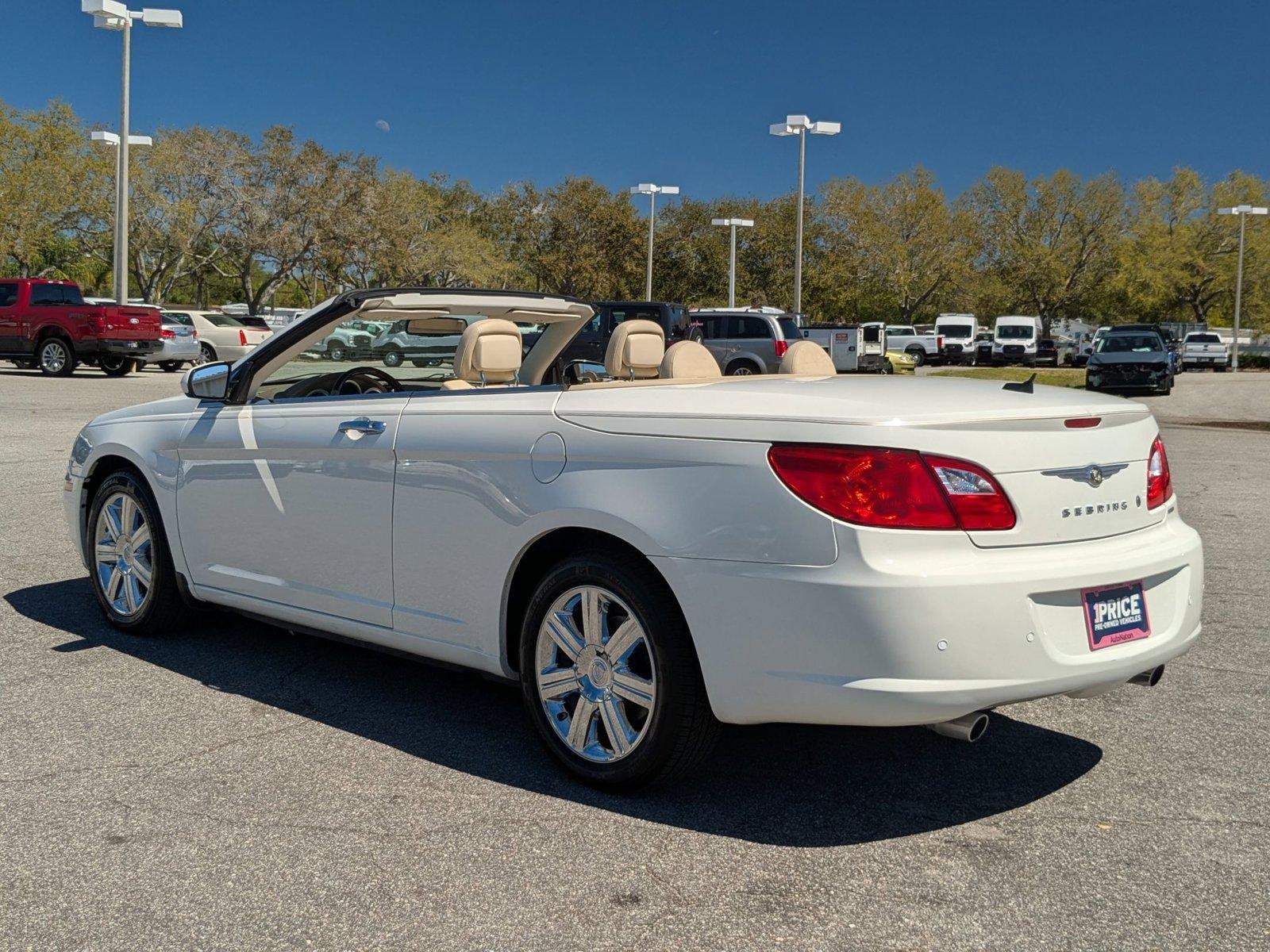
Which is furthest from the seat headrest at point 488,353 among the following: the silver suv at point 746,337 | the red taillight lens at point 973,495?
the silver suv at point 746,337

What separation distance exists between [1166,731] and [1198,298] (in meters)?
74.7

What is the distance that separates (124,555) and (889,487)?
3.74 meters

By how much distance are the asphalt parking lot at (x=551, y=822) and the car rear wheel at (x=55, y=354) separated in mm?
23009

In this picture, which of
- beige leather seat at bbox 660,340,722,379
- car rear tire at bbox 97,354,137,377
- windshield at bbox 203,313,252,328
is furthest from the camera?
windshield at bbox 203,313,252,328

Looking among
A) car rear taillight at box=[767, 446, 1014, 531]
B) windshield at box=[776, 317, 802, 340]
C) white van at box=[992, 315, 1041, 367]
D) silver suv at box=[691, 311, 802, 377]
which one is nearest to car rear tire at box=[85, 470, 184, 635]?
car rear taillight at box=[767, 446, 1014, 531]

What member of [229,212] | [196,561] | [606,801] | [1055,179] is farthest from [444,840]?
[1055,179]

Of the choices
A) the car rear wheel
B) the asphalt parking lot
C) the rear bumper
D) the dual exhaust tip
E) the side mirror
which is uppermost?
the car rear wheel

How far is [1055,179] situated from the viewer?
73.0m

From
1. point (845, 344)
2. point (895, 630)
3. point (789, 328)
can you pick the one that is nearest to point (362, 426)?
point (895, 630)

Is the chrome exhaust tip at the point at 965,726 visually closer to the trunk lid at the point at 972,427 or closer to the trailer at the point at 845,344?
the trunk lid at the point at 972,427

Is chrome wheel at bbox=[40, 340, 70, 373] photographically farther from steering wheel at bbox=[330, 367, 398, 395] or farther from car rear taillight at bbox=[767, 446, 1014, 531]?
car rear taillight at bbox=[767, 446, 1014, 531]

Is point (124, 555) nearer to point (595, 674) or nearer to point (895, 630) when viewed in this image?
point (595, 674)

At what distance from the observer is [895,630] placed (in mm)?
3266

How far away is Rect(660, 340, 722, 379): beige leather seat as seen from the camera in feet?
15.1
